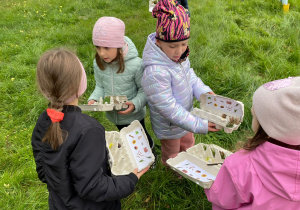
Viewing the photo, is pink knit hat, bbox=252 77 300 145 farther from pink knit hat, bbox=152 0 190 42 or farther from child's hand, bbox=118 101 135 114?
child's hand, bbox=118 101 135 114

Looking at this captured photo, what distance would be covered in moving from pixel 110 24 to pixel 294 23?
388 centimetres

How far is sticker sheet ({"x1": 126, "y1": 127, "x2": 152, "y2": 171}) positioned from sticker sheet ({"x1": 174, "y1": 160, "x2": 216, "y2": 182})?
249 mm

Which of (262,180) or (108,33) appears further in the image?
(108,33)

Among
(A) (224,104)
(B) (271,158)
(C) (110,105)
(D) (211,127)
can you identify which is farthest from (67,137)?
(A) (224,104)

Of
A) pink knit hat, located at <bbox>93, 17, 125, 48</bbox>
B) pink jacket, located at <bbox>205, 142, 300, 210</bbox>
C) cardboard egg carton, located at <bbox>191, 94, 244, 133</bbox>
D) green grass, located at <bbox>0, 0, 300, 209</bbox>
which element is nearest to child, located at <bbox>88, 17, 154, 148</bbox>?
pink knit hat, located at <bbox>93, 17, 125, 48</bbox>

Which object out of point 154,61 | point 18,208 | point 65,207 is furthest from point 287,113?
point 18,208

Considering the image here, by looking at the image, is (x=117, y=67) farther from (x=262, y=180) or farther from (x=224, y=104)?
(x=262, y=180)

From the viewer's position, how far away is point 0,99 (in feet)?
12.0

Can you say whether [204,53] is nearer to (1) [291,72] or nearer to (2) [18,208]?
(1) [291,72]

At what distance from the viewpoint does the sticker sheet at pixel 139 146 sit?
193cm

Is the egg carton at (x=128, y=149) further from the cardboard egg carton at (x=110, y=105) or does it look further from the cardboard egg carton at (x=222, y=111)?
the cardboard egg carton at (x=222, y=111)

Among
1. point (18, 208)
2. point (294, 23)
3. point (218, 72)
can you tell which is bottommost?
point (18, 208)

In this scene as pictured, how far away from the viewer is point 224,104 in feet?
6.30

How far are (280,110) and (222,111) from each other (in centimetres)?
95
